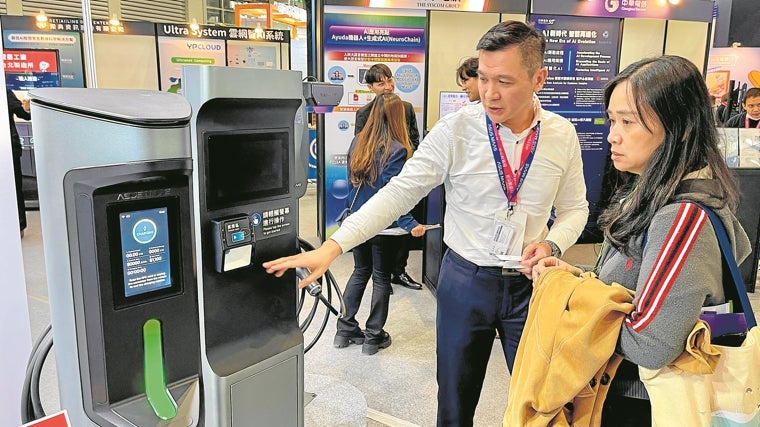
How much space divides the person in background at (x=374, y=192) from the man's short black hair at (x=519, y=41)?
1402mm

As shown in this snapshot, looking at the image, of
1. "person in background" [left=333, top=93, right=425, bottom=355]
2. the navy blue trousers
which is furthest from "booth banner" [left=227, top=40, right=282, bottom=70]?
the navy blue trousers

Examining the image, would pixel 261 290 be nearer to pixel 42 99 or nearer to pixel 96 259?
pixel 96 259

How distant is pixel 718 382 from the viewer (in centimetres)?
106

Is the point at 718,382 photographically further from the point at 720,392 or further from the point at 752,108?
the point at 752,108

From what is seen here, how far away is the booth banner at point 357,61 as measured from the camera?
188 inches

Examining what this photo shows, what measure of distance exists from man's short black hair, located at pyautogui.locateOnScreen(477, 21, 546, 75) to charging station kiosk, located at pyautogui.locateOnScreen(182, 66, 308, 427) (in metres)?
0.61

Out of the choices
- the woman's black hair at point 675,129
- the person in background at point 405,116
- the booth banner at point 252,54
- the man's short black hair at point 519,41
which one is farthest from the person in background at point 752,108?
the booth banner at point 252,54

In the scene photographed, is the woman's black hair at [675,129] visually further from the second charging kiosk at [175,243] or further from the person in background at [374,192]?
the person in background at [374,192]

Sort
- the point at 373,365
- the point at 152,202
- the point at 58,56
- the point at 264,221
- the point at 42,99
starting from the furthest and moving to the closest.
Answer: the point at 58,56, the point at 373,365, the point at 264,221, the point at 152,202, the point at 42,99

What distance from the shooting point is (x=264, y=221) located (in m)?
1.34

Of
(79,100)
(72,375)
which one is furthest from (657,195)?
(72,375)

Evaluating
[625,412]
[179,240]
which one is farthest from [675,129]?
[179,240]

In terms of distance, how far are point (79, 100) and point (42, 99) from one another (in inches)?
2.5

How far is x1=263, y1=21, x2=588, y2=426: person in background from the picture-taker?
1.66 metres
